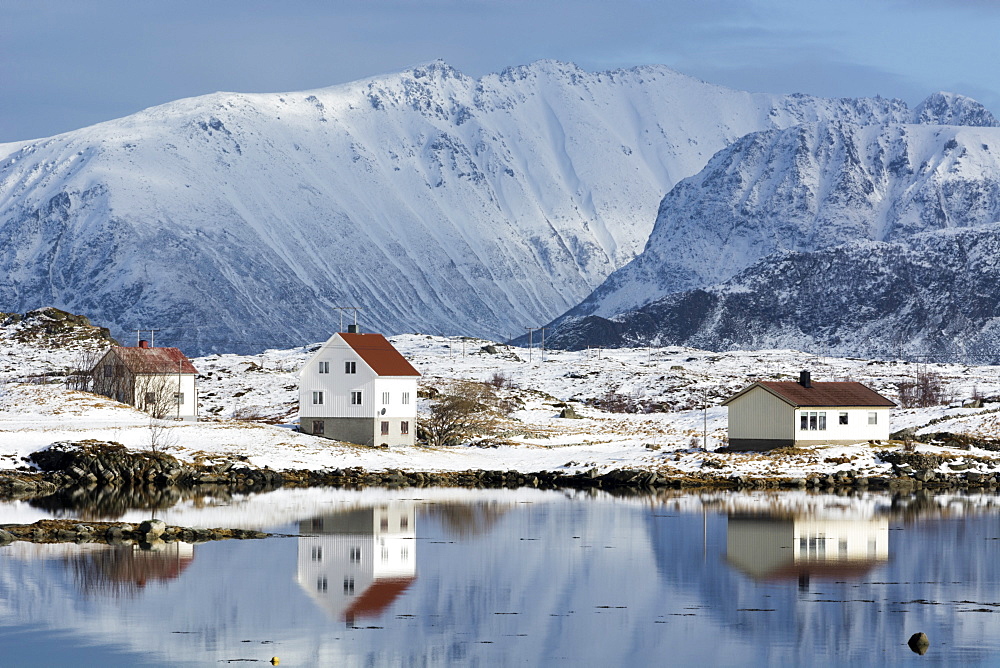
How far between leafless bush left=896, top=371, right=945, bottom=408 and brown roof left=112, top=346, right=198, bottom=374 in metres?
69.5

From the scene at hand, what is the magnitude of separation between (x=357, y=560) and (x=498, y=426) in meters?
62.1

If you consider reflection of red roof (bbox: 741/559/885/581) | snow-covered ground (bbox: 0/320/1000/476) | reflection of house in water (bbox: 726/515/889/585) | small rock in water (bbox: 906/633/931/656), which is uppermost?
snow-covered ground (bbox: 0/320/1000/476)

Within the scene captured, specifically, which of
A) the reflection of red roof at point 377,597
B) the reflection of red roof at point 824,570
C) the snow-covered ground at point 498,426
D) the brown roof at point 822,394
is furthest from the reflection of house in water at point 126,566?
the brown roof at point 822,394

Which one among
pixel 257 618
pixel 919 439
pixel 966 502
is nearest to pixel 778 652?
pixel 257 618

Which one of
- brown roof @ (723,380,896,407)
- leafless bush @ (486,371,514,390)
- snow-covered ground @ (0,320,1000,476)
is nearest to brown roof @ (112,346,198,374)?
snow-covered ground @ (0,320,1000,476)

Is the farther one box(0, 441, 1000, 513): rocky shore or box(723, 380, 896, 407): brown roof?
box(723, 380, 896, 407): brown roof

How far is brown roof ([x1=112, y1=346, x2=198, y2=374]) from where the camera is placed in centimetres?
10516

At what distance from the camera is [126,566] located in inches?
1686

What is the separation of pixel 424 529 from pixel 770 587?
638 inches

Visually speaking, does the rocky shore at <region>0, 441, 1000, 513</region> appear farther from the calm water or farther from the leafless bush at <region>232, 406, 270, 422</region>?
the leafless bush at <region>232, 406, 270, 422</region>

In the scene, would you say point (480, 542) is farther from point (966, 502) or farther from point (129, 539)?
point (966, 502)

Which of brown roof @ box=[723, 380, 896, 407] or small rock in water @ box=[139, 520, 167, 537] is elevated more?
brown roof @ box=[723, 380, 896, 407]

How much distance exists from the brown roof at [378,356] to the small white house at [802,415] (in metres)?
18.6

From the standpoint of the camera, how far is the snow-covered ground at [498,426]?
260 feet
